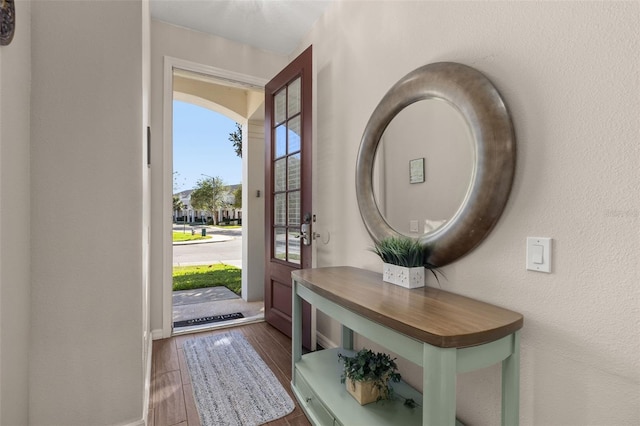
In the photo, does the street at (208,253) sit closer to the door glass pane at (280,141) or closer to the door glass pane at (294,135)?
the door glass pane at (280,141)

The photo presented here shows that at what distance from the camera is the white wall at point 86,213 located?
4.18ft

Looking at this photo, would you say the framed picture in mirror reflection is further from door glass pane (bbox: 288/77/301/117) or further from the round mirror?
door glass pane (bbox: 288/77/301/117)

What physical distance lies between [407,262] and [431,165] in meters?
0.49

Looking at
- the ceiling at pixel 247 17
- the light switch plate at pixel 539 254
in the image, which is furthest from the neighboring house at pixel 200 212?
the light switch plate at pixel 539 254

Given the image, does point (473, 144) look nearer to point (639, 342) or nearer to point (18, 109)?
point (639, 342)

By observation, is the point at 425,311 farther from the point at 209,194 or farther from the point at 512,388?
the point at 209,194

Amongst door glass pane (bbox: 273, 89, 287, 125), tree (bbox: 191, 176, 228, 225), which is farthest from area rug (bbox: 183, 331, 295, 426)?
tree (bbox: 191, 176, 228, 225)

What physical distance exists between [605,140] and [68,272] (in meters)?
2.06

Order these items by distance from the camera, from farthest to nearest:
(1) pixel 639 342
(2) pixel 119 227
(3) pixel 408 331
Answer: (2) pixel 119 227 → (3) pixel 408 331 → (1) pixel 639 342

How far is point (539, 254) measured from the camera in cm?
107

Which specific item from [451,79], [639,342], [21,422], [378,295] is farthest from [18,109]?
[639,342]

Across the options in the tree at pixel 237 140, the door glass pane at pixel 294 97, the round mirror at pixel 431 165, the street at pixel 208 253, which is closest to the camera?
the round mirror at pixel 431 165

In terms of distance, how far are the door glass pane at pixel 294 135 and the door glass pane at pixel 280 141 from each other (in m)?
0.10

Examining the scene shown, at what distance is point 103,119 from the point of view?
4.45 ft
